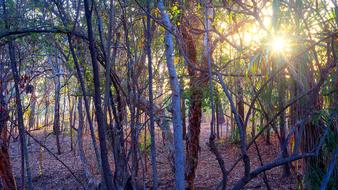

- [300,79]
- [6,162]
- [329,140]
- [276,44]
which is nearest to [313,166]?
[329,140]

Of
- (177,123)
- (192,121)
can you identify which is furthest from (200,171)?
(177,123)

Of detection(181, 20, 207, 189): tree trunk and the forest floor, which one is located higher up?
detection(181, 20, 207, 189): tree trunk

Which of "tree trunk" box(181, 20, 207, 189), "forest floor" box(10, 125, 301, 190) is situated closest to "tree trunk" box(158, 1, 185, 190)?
"tree trunk" box(181, 20, 207, 189)

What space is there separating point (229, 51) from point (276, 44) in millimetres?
3524

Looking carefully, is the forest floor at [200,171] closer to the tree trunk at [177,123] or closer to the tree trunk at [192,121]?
the tree trunk at [192,121]

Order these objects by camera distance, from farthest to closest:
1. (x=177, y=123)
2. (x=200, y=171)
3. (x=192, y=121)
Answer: (x=200, y=171)
(x=192, y=121)
(x=177, y=123)

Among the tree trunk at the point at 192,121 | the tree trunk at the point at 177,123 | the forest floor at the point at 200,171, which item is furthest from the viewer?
the forest floor at the point at 200,171

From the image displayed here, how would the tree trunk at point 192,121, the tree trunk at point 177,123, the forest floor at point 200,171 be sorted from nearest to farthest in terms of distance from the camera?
the tree trunk at point 177,123
the tree trunk at point 192,121
the forest floor at point 200,171

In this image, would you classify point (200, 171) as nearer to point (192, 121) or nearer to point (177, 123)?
point (192, 121)

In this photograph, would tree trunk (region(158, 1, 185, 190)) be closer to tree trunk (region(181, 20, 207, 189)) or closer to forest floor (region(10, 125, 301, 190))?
tree trunk (region(181, 20, 207, 189))

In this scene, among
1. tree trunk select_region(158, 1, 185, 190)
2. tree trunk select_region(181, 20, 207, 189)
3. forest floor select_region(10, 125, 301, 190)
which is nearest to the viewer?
tree trunk select_region(158, 1, 185, 190)

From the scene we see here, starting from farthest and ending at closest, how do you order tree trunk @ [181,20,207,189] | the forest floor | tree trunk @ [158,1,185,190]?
1. the forest floor
2. tree trunk @ [181,20,207,189]
3. tree trunk @ [158,1,185,190]

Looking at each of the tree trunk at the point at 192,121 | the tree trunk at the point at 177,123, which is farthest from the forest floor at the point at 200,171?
the tree trunk at the point at 177,123

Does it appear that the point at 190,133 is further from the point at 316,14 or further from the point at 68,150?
the point at 68,150
